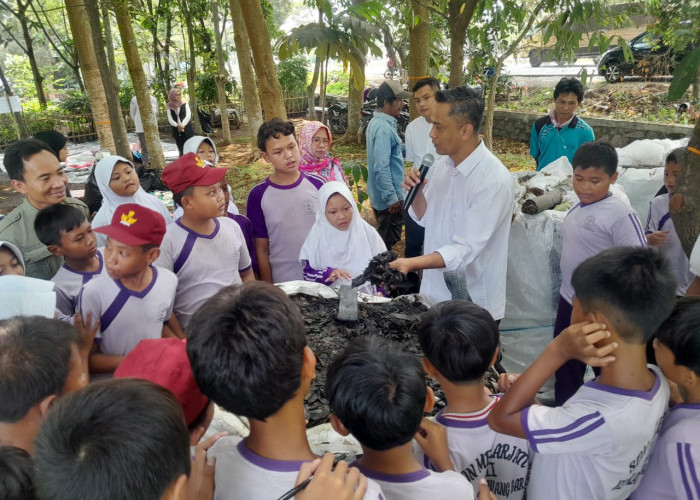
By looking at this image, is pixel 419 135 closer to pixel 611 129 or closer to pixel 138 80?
pixel 138 80

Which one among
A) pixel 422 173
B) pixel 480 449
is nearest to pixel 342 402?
pixel 480 449

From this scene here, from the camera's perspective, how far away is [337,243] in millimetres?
3010

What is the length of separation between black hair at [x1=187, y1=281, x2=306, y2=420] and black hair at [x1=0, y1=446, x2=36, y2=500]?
394 mm

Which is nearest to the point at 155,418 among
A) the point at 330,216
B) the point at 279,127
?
the point at 330,216

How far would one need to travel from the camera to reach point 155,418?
98cm

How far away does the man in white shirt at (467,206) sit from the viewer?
2.61 metres

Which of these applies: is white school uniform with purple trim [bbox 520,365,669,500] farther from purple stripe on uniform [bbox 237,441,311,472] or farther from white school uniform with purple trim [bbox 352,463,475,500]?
purple stripe on uniform [bbox 237,441,311,472]

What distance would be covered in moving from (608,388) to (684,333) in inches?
10.7

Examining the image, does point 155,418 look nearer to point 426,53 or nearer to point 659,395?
point 659,395

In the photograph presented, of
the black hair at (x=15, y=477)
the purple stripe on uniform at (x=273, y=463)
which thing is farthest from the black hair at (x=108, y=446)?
the purple stripe on uniform at (x=273, y=463)

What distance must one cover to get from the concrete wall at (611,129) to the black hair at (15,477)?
7525mm

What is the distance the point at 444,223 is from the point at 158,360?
6.52 ft

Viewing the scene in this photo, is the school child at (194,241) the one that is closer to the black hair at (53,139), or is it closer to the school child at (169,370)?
the school child at (169,370)

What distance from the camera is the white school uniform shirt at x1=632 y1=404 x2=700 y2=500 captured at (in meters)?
1.33
